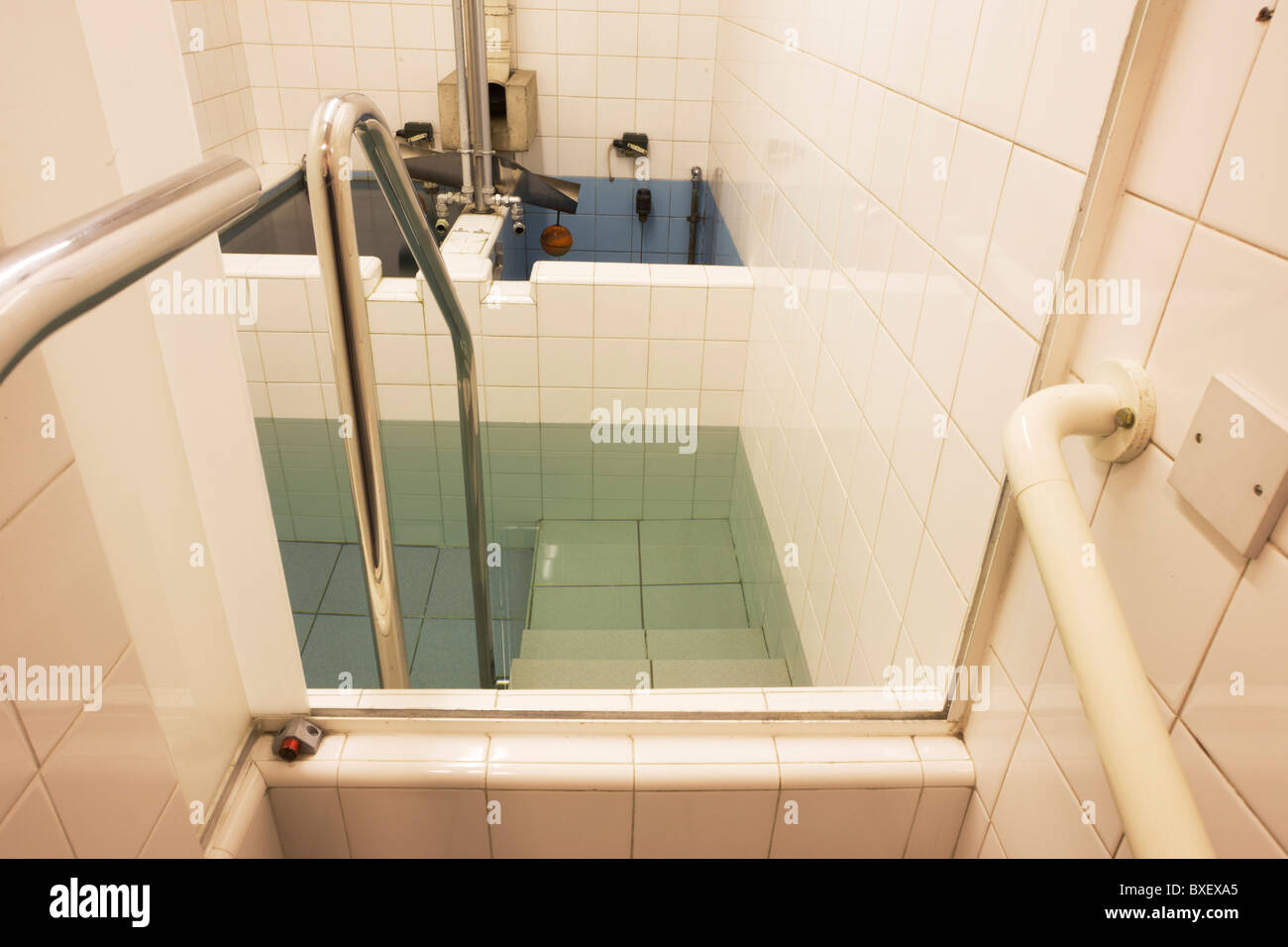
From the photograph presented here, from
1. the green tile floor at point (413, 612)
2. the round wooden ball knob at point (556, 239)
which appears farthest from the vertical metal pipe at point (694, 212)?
the green tile floor at point (413, 612)

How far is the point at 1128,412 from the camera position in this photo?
0.65 m

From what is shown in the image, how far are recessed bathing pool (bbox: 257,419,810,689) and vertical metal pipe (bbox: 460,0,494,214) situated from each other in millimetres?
1179

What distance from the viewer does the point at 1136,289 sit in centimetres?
67

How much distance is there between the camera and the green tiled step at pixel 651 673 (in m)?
1.88

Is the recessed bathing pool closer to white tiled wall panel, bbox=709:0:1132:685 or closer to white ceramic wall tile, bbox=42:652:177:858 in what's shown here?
white tiled wall panel, bbox=709:0:1132:685

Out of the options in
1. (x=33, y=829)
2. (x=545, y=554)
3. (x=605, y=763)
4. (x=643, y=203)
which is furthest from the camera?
(x=643, y=203)

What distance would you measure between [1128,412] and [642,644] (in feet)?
5.20

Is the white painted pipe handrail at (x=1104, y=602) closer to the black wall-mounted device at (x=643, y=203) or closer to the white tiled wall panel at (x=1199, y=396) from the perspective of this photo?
the white tiled wall panel at (x=1199, y=396)

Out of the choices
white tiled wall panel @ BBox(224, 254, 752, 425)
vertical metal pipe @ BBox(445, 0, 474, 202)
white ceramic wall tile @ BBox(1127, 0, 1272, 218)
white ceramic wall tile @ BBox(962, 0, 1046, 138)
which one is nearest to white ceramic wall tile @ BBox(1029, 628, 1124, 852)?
white ceramic wall tile @ BBox(1127, 0, 1272, 218)

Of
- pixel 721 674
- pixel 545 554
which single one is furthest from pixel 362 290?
pixel 545 554

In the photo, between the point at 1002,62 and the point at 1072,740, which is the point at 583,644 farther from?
the point at 1002,62
